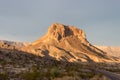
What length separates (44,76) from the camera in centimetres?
3525

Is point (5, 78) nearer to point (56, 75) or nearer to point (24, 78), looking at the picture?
point (24, 78)

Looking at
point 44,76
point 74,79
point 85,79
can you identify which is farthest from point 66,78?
point 85,79

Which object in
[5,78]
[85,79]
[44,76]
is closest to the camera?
[5,78]

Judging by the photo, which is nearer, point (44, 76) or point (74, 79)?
point (74, 79)

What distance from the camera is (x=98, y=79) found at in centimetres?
3738

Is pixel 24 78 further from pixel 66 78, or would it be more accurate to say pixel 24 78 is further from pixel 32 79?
pixel 66 78

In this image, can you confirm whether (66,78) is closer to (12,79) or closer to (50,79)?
(50,79)

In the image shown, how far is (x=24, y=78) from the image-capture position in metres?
33.3

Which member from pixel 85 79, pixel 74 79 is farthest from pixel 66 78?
pixel 85 79

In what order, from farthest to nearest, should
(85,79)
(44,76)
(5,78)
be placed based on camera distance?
(85,79), (44,76), (5,78)

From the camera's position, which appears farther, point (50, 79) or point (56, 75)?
point (56, 75)

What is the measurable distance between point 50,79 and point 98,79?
6.30m

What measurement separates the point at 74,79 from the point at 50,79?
2762 mm

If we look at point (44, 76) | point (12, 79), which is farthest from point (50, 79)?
point (12, 79)
